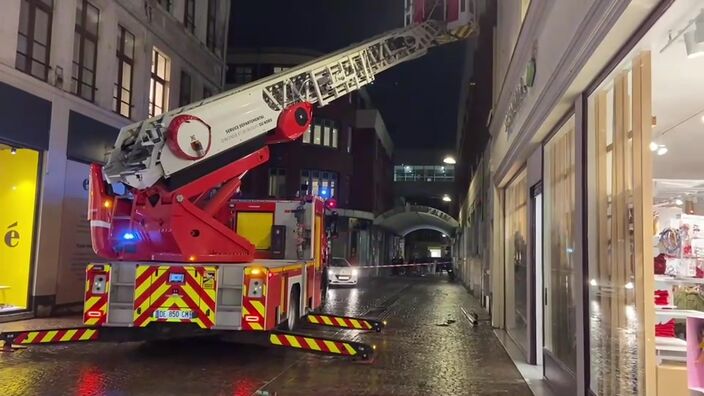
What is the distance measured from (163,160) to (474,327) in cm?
788

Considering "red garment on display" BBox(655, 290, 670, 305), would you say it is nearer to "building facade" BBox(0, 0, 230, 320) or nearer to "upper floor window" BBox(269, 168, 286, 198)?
"building facade" BBox(0, 0, 230, 320)

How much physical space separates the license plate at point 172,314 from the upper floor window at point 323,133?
3090cm

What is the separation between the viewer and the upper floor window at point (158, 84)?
61.5 ft

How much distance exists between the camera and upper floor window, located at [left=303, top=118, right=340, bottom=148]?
130 ft

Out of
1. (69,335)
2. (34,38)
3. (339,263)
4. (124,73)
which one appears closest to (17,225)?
(34,38)

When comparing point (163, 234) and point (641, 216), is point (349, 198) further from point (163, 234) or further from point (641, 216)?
point (641, 216)

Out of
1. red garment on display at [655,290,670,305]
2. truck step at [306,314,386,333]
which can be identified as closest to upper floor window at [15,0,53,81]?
truck step at [306,314,386,333]

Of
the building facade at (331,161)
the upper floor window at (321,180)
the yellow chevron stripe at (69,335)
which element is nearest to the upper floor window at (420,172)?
the building facade at (331,161)

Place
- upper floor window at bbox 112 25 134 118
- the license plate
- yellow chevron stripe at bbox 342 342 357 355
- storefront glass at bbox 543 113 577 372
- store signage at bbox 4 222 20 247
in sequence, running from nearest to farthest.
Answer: storefront glass at bbox 543 113 577 372 → yellow chevron stripe at bbox 342 342 357 355 → the license plate → store signage at bbox 4 222 20 247 → upper floor window at bbox 112 25 134 118

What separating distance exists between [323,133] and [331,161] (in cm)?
192

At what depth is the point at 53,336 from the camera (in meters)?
8.84

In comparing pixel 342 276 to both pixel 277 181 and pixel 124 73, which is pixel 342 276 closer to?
pixel 277 181

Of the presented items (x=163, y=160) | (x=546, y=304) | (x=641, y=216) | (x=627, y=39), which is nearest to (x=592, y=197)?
(x=641, y=216)

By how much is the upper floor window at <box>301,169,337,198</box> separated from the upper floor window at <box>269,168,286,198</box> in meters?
1.27
